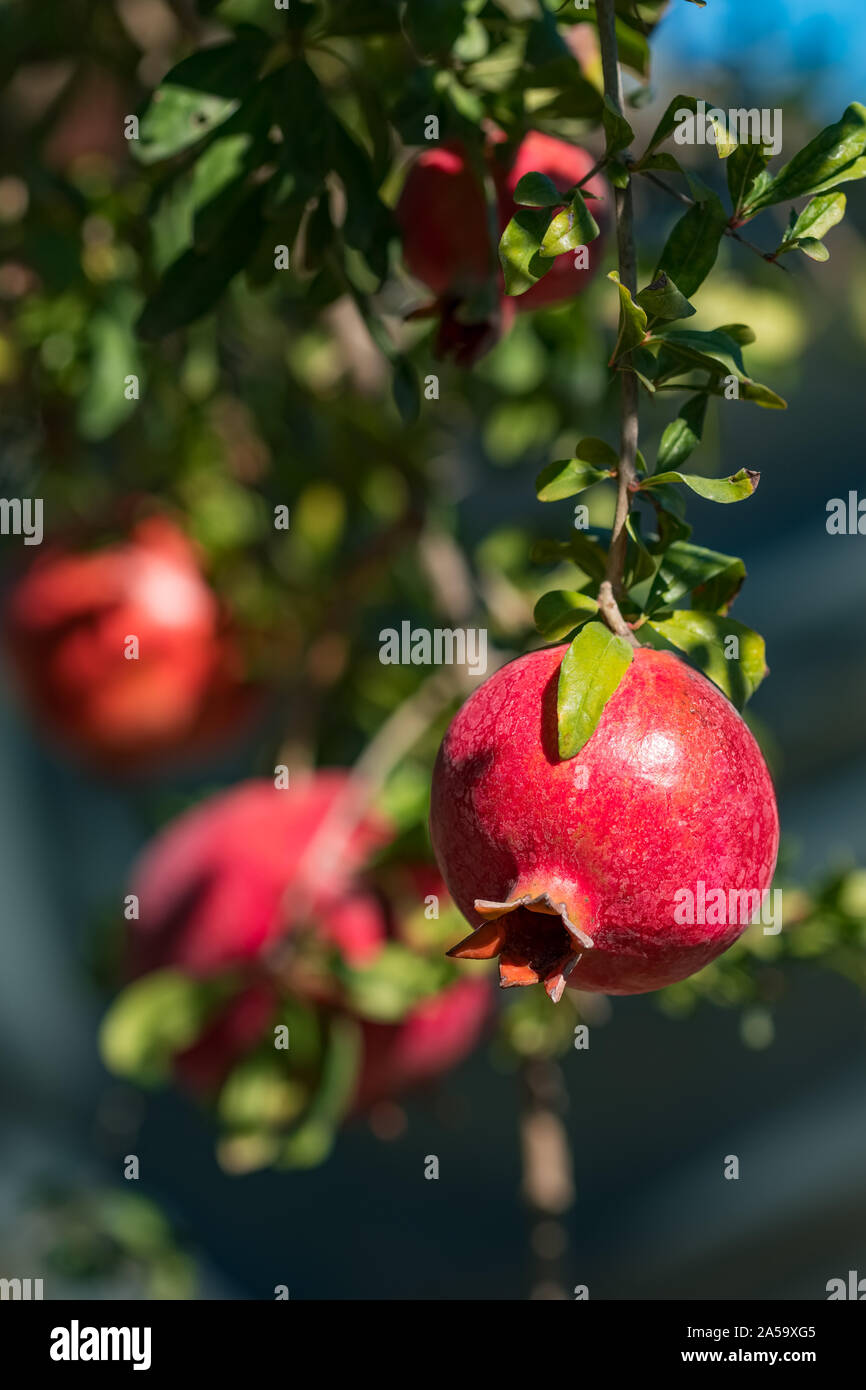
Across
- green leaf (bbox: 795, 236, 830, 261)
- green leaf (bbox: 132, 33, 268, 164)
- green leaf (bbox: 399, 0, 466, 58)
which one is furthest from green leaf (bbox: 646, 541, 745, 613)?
green leaf (bbox: 132, 33, 268, 164)

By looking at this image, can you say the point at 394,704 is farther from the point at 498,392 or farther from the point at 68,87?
the point at 68,87

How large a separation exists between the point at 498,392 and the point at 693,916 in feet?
→ 2.86

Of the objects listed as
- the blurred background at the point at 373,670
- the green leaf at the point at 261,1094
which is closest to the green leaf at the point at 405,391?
the blurred background at the point at 373,670

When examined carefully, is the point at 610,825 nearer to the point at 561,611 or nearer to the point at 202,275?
the point at 561,611

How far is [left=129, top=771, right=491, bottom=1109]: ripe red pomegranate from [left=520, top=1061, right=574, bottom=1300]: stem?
0.07 meters

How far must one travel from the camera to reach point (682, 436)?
504 mm

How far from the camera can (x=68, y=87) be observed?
101 centimetres

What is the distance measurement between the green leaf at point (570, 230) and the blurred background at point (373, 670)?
0.86 feet

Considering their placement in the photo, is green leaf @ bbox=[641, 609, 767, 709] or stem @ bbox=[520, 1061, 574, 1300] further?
stem @ bbox=[520, 1061, 574, 1300]

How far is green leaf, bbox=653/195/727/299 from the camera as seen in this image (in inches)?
18.8

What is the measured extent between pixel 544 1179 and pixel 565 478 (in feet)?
2.54

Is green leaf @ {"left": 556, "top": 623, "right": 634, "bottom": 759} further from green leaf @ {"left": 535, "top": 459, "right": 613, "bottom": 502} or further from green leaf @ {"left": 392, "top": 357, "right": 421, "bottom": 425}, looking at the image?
green leaf @ {"left": 392, "top": 357, "right": 421, "bottom": 425}

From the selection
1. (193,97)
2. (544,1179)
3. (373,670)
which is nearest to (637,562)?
(193,97)

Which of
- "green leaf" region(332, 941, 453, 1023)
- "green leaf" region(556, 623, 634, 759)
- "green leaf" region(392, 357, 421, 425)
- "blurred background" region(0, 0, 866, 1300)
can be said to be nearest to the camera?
"green leaf" region(556, 623, 634, 759)
